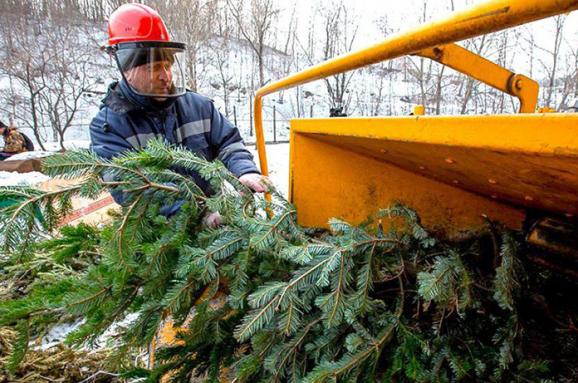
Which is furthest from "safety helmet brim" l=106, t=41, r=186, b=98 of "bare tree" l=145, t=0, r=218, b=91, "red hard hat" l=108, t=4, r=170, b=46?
"bare tree" l=145, t=0, r=218, b=91

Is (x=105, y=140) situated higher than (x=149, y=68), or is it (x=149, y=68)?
(x=149, y=68)

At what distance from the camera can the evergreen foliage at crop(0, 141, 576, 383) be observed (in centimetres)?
97

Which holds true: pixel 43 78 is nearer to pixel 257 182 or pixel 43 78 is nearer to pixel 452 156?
pixel 257 182

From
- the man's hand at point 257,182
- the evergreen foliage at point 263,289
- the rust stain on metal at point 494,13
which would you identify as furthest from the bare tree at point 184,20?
the rust stain on metal at point 494,13

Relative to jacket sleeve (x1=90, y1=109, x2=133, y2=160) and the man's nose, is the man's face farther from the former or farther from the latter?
jacket sleeve (x1=90, y1=109, x2=133, y2=160)

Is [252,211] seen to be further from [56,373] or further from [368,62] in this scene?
[56,373]

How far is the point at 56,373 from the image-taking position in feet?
6.61

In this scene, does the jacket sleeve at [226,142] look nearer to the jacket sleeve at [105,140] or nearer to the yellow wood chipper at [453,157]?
the yellow wood chipper at [453,157]

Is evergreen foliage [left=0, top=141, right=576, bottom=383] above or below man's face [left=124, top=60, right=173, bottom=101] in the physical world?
below

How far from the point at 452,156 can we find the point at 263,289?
629 mm

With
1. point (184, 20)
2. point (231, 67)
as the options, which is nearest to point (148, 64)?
point (184, 20)

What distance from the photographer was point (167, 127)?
7.61 feet

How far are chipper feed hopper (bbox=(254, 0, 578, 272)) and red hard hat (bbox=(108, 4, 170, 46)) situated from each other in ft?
2.79

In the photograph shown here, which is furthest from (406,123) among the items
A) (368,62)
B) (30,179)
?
(30,179)
